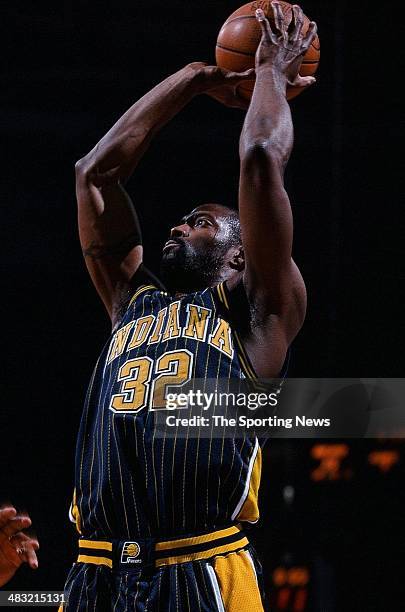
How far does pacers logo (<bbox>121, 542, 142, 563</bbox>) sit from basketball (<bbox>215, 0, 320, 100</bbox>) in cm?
100

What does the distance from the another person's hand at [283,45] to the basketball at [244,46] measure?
0.09m

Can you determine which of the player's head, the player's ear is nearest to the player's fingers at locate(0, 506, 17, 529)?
the player's head

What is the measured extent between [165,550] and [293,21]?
3.61 feet

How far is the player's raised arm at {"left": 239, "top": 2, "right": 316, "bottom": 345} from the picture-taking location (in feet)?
5.47

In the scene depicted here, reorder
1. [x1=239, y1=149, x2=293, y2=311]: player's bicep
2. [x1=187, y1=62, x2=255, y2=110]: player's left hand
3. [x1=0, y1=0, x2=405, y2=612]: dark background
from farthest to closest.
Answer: [x1=0, y1=0, x2=405, y2=612]: dark background < [x1=187, y1=62, x2=255, y2=110]: player's left hand < [x1=239, y1=149, x2=293, y2=311]: player's bicep

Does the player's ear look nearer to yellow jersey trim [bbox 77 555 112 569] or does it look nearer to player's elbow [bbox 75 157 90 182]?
player's elbow [bbox 75 157 90 182]

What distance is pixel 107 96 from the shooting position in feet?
11.4

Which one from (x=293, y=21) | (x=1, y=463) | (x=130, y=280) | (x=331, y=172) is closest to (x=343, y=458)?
(x=331, y=172)

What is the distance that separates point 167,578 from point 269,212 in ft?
2.24

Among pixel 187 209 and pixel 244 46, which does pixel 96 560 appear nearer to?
pixel 244 46

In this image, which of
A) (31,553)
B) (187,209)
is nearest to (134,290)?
(31,553)

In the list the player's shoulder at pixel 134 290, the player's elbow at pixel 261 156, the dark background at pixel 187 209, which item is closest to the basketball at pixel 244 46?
the player's elbow at pixel 261 156

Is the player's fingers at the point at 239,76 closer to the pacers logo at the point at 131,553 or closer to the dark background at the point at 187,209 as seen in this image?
the pacers logo at the point at 131,553

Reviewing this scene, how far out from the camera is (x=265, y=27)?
1849mm
